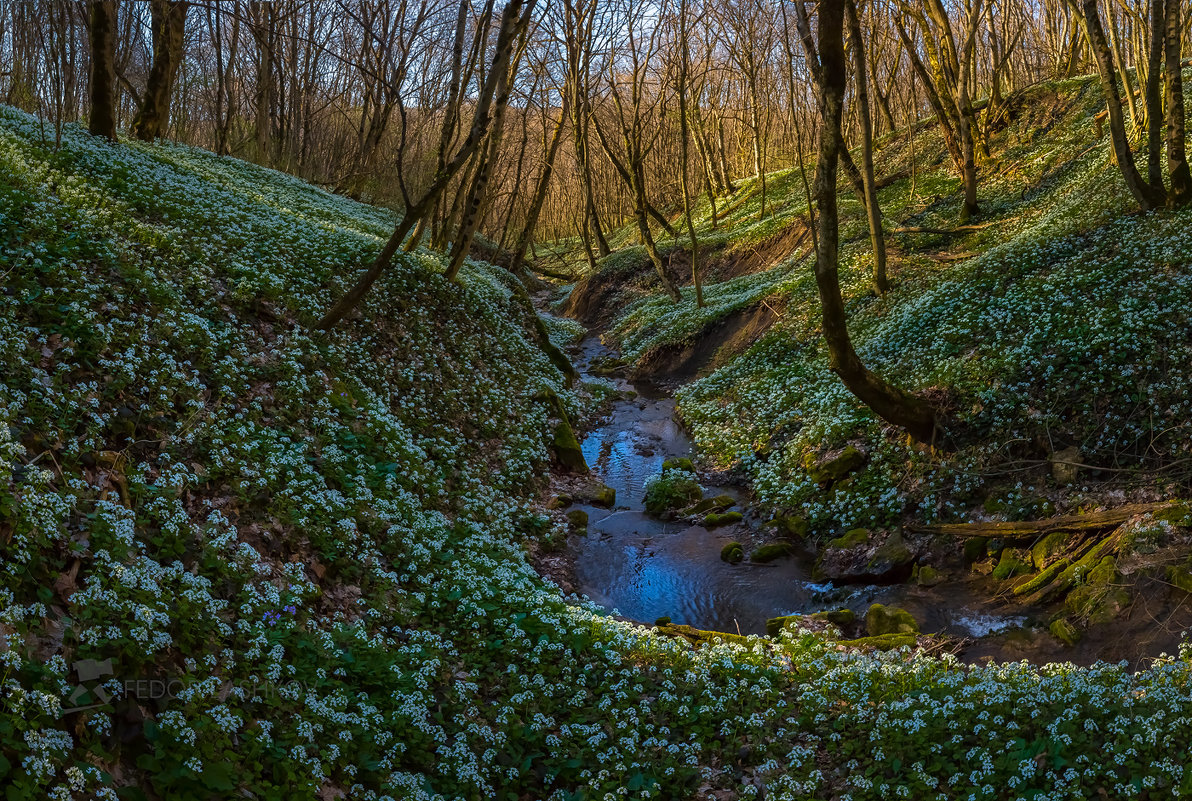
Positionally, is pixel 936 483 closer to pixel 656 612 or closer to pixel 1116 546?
pixel 1116 546

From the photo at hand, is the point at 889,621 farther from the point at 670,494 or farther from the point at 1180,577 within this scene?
the point at 670,494

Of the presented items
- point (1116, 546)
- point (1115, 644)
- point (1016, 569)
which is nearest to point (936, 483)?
point (1016, 569)

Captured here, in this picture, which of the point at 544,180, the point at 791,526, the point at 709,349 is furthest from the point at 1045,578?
the point at 544,180

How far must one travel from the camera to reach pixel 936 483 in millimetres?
9617

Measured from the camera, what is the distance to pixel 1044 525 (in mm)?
8133

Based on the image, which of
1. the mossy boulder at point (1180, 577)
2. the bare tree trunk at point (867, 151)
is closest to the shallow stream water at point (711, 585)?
the mossy boulder at point (1180, 577)

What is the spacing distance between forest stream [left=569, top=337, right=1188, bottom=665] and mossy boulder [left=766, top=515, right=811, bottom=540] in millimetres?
236

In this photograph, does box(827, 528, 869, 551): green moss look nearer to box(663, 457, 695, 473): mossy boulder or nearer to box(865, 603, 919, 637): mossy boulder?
box(865, 603, 919, 637): mossy boulder

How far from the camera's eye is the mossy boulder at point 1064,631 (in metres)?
6.67

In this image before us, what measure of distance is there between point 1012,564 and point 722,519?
4.26 metres

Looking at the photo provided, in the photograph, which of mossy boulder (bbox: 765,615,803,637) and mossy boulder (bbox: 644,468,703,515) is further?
mossy boulder (bbox: 644,468,703,515)

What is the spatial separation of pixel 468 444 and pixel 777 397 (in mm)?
6398

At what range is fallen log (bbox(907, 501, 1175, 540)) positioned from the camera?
7510mm

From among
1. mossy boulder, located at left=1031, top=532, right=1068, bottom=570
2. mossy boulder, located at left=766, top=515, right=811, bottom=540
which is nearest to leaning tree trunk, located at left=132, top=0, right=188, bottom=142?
mossy boulder, located at left=766, top=515, right=811, bottom=540
